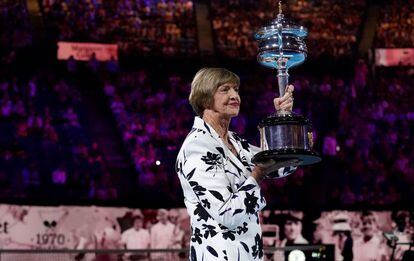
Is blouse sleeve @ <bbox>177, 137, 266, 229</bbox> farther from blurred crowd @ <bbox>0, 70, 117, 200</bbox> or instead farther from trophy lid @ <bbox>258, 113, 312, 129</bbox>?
blurred crowd @ <bbox>0, 70, 117, 200</bbox>

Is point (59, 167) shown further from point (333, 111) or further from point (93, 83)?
point (333, 111)

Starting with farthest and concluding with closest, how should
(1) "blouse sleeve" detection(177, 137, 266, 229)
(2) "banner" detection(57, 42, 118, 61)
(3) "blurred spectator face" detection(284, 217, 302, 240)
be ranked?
(2) "banner" detection(57, 42, 118, 61) → (3) "blurred spectator face" detection(284, 217, 302, 240) → (1) "blouse sleeve" detection(177, 137, 266, 229)

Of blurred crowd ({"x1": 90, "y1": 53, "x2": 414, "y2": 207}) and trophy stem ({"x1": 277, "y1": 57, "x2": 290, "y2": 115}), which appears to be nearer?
trophy stem ({"x1": 277, "y1": 57, "x2": 290, "y2": 115})

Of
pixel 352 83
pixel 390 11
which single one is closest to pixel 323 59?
pixel 352 83

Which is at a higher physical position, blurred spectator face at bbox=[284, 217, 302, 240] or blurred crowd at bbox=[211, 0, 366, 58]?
blurred crowd at bbox=[211, 0, 366, 58]

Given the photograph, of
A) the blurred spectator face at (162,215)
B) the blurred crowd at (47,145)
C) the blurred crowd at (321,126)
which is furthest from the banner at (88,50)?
the blurred spectator face at (162,215)

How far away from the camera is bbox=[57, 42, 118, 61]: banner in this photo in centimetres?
1332

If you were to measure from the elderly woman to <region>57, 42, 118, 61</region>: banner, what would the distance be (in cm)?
1053

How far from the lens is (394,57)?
13.7m

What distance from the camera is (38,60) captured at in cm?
1285

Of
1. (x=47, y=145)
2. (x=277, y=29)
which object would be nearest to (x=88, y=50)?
(x=47, y=145)

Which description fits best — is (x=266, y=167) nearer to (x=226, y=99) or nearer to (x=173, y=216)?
(x=226, y=99)

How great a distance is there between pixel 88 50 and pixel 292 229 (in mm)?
6352

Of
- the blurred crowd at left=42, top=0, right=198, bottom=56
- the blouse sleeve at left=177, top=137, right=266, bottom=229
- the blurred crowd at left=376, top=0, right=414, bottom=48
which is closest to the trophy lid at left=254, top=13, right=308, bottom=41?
the blouse sleeve at left=177, top=137, right=266, bottom=229
